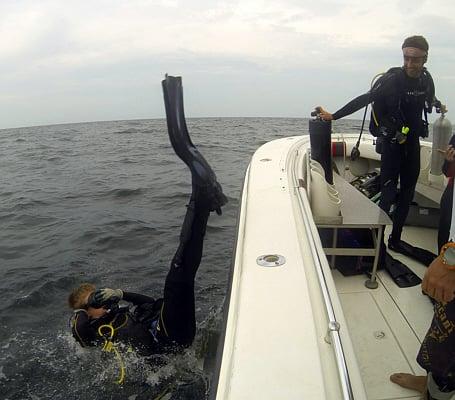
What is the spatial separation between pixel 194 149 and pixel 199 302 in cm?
214

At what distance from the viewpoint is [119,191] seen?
872cm

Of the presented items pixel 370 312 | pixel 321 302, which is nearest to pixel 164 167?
pixel 370 312

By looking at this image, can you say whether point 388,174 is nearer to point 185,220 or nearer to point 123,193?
point 185,220

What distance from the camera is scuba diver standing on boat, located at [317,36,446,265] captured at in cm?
284

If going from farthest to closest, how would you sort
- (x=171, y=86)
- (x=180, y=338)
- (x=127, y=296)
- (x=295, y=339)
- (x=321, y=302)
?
1. (x=127, y=296)
2. (x=180, y=338)
3. (x=171, y=86)
4. (x=321, y=302)
5. (x=295, y=339)

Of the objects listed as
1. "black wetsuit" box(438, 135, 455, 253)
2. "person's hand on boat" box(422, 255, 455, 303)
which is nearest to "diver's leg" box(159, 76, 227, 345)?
"person's hand on boat" box(422, 255, 455, 303)

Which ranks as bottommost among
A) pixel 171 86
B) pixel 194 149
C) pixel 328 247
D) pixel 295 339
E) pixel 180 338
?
pixel 180 338

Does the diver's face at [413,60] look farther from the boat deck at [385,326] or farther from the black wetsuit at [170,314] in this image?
the black wetsuit at [170,314]

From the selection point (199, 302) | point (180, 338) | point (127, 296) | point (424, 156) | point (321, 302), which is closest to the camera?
point (321, 302)

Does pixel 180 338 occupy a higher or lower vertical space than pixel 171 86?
lower

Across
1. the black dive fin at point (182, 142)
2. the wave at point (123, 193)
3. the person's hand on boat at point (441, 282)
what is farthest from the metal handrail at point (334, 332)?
the wave at point (123, 193)

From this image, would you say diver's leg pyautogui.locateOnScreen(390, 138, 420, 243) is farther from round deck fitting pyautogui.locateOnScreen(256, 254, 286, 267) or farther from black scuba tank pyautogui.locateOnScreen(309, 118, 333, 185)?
round deck fitting pyautogui.locateOnScreen(256, 254, 286, 267)

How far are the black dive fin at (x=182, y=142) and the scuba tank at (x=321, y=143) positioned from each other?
1444mm

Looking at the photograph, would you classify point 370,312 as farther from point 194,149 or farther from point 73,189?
point 73,189
